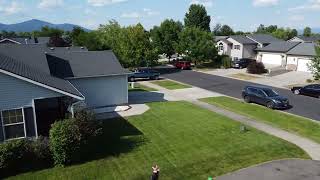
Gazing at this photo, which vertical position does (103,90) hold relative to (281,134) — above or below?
above

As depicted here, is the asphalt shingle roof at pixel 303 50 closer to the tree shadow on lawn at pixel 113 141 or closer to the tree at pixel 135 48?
the tree at pixel 135 48

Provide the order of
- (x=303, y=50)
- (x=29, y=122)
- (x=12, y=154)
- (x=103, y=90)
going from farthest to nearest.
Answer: (x=303, y=50) → (x=103, y=90) → (x=29, y=122) → (x=12, y=154)

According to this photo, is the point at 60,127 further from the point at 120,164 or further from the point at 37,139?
the point at 120,164

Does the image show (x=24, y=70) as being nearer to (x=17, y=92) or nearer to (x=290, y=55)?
(x=17, y=92)

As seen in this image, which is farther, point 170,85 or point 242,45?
point 242,45

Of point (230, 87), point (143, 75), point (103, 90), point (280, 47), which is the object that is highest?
point (280, 47)

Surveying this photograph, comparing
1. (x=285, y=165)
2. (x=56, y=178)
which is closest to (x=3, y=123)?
(x=56, y=178)

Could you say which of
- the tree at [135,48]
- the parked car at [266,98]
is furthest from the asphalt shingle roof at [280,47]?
the parked car at [266,98]

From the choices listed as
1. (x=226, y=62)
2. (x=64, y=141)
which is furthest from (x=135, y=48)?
(x=64, y=141)

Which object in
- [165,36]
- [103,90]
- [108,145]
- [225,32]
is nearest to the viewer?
[108,145]
